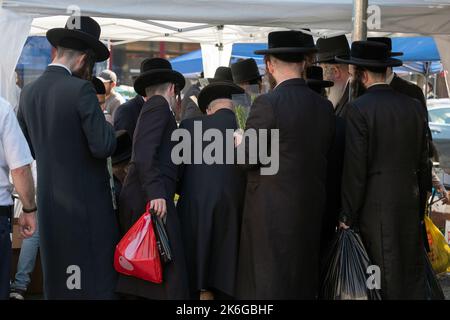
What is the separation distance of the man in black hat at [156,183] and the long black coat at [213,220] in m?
0.13

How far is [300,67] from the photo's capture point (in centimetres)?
373

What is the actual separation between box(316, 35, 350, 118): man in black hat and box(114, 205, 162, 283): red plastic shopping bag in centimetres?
173

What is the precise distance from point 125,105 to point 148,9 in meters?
1.17

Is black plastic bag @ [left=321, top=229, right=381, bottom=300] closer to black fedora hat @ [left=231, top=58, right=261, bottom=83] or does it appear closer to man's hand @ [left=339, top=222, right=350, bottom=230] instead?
man's hand @ [left=339, top=222, right=350, bottom=230]

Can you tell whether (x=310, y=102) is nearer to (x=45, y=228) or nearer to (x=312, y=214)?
(x=312, y=214)

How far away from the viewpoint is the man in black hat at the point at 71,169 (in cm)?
362

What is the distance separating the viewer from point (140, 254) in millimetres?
3658

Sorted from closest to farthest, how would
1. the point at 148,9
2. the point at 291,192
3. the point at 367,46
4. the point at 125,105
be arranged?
the point at 291,192 → the point at 367,46 → the point at 148,9 → the point at 125,105

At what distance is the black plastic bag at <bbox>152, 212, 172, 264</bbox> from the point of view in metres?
3.72

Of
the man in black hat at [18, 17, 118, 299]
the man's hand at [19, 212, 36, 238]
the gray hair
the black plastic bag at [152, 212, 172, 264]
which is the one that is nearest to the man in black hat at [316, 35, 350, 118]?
the gray hair

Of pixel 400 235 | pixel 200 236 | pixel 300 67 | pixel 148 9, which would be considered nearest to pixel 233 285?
pixel 200 236

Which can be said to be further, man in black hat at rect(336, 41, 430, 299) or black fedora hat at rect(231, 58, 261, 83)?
black fedora hat at rect(231, 58, 261, 83)

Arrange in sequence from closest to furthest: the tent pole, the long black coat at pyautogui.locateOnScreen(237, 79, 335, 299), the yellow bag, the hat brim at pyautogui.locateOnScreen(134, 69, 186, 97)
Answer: the long black coat at pyautogui.locateOnScreen(237, 79, 335, 299)
the hat brim at pyautogui.locateOnScreen(134, 69, 186, 97)
the tent pole
the yellow bag

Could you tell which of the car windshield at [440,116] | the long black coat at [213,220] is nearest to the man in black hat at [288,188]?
the long black coat at [213,220]
